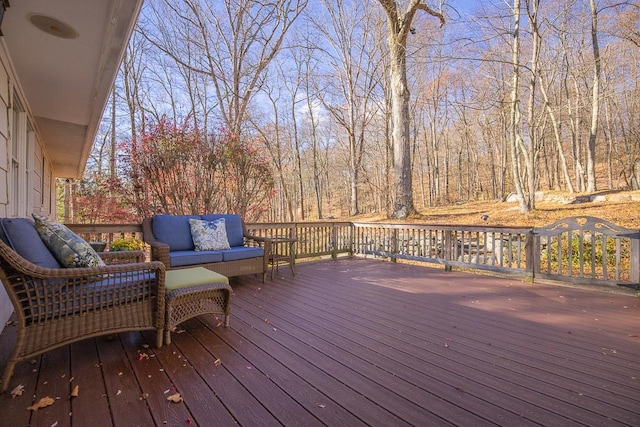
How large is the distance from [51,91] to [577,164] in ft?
54.9

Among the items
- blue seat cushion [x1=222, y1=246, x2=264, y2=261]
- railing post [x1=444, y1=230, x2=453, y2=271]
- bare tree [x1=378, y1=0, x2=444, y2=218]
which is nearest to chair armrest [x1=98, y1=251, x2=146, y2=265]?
blue seat cushion [x1=222, y1=246, x2=264, y2=261]

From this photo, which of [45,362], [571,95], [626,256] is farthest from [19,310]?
[571,95]

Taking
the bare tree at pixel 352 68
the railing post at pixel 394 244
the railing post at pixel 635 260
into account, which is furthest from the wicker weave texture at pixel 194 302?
the bare tree at pixel 352 68

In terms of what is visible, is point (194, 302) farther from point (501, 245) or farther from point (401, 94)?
point (401, 94)

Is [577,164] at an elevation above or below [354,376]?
above

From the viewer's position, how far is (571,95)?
13.4 m

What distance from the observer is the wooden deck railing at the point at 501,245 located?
3861 millimetres

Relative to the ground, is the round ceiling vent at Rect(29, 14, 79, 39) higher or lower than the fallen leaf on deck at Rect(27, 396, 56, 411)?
higher

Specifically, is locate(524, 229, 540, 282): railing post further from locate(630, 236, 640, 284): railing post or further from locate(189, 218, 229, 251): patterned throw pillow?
locate(189, 218, 229, 251): patterned throw pillow

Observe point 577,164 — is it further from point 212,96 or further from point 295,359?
→ point 295,359

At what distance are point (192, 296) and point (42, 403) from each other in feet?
3.36

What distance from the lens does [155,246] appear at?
12.1ft

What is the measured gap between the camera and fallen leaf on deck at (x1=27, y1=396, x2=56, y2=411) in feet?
5.09

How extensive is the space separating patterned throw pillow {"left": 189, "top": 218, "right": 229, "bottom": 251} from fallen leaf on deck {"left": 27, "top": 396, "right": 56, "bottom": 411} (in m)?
2.58
